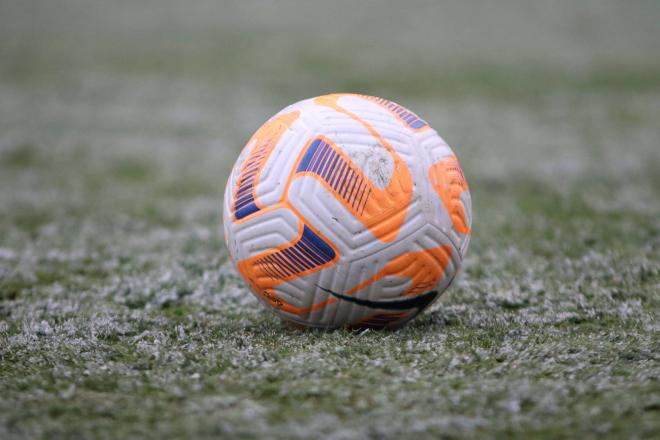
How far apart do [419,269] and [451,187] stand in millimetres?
675

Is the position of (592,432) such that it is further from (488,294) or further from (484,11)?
(484,11)

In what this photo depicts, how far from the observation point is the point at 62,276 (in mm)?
7758

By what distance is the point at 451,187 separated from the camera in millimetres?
5461

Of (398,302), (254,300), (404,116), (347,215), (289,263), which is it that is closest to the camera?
(347,215)

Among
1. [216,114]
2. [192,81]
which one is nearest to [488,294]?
[216,114]

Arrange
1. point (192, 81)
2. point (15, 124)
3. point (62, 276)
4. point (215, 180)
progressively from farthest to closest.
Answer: point (192, 81) < point (15, 124) < point (215, 180) < point (62, 276)

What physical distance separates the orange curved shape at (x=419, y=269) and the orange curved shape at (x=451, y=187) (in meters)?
0.25

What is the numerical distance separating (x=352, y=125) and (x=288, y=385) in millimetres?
1984

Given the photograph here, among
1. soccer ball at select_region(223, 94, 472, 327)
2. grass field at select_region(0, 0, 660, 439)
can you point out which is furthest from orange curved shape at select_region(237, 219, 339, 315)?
grass field at select_region(0, 0, 660, 439)

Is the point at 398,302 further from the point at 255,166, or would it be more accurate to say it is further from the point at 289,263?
the point at 255,166

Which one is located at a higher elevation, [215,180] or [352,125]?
[352,125]

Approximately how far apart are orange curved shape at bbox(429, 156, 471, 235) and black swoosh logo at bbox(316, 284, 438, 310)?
56 cm

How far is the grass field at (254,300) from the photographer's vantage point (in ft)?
13.8

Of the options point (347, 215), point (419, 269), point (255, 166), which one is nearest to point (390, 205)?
point (347, 215)
